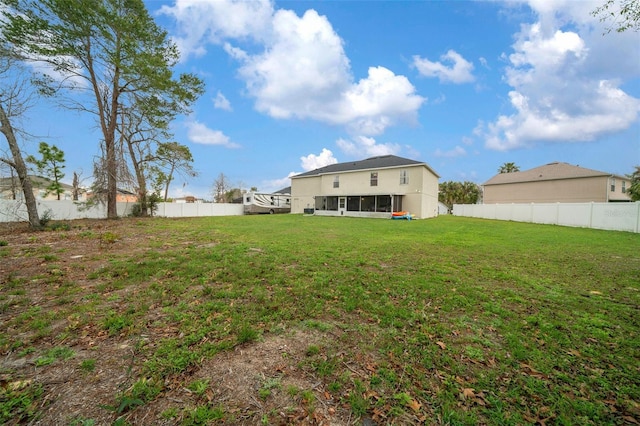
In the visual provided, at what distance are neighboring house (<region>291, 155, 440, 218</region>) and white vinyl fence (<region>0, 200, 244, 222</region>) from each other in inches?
386

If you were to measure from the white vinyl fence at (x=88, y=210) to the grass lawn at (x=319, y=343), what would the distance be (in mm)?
11819

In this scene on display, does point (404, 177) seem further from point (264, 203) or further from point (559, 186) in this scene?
point (264, 203)

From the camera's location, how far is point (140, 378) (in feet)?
7.22

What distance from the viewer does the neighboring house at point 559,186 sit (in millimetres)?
21797

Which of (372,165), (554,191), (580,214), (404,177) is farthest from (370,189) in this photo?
(554,191)

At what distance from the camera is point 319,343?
2.84 m

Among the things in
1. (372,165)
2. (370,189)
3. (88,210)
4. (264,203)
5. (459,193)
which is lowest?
(88,210)

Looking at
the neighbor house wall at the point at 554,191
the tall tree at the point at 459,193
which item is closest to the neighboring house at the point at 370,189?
the neighbor house wall at the point at 554,191

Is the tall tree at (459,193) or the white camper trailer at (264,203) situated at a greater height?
the tall tree at (459,193)

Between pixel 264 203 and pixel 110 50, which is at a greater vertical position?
pixel 110 50

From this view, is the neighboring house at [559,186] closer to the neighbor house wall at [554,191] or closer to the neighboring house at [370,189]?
the neighbor house wall at [554,191]

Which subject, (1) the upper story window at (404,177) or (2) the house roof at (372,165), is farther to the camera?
(2) the house roof at (372,165)

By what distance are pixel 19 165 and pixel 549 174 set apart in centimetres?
3812

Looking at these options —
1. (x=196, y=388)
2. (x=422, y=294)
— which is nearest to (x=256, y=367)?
(x=196, y=388)
